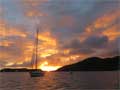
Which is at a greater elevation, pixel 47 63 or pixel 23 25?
pixel 23 25

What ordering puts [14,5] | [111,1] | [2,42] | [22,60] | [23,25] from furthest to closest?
[22,60] < [23,25] < [2,42] < [14,5] < [111,1]

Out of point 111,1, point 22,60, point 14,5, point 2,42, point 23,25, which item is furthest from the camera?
point 22,60

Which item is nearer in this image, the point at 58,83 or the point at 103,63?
the point at 103,63

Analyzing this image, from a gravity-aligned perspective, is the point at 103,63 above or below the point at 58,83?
above

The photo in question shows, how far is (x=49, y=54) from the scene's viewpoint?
604 centimetres

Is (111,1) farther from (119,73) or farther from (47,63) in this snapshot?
(47,63)

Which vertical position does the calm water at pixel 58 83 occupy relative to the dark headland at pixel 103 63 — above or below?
below

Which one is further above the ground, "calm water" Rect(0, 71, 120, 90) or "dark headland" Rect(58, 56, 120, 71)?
"dark headland" Rect(58, 56, 120, 71)

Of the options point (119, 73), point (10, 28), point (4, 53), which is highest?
point (10, 28)

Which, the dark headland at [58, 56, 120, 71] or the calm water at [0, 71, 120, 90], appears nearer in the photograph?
the dark headland at [58, 56, 120, 71]

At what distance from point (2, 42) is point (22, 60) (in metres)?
0.90

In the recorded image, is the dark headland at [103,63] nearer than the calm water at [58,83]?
Yes

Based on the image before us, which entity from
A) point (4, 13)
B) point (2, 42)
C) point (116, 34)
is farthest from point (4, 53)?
point (116, 34)

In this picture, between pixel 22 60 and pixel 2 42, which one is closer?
pixel 2 42
